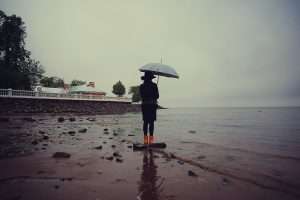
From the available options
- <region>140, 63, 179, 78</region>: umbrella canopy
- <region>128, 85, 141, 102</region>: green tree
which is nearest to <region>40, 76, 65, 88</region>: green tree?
<region>128, 85, 141, 102</region>: green tree

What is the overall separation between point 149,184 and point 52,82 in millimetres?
97239

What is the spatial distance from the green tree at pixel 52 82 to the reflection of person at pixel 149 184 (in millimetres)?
89753

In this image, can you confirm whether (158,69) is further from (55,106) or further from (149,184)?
(55,106)

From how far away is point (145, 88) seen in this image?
5824mm

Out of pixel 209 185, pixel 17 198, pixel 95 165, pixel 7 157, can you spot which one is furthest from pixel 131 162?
pixel 7 157

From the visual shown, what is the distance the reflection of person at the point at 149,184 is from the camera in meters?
2.41

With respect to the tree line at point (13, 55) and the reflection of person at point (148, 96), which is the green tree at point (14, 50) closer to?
the tree line at point (13, 55)

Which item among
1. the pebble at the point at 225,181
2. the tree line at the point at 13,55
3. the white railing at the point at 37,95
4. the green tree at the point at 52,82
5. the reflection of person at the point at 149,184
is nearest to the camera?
the reflection of person at the point at 149,184

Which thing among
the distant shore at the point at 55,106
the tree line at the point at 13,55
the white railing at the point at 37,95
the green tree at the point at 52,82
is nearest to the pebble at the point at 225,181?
the distant shore at the point at 55,106

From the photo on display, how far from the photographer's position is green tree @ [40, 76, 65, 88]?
80250 mm

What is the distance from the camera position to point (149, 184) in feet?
9.22

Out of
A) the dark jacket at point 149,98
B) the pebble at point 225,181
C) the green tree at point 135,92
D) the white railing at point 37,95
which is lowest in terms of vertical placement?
the pebble at point 225,181

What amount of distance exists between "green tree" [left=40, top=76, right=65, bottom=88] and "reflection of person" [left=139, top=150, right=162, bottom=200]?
89753mm

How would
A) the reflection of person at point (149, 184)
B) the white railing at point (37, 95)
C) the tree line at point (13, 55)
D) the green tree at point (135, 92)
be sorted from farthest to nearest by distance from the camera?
the green tree at point (135, 92) → the tree line at point (13, 55) → the white railing at point (37, 95) → the reflection of person at point (149, 184)
